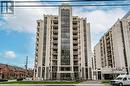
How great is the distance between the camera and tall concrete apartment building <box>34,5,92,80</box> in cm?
8469

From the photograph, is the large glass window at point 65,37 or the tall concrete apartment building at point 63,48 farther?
the large glass window at point 65,37

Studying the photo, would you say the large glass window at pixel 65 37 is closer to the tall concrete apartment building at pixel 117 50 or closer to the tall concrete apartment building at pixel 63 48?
the tall concrete apartment building at pixel 63 48

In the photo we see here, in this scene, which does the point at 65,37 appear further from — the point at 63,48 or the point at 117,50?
the point at 117,50

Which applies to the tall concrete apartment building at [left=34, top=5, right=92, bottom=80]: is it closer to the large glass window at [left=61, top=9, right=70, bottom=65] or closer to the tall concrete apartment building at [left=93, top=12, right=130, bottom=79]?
the large glass window at [left=61, top=9, right=70, bottom=65]

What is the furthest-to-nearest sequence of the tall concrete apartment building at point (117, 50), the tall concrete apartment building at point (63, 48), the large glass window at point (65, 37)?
the large glass window at point (65, 37) → the tall concrete apartment building at point (63, 48) → the tall concrete apartment building at point (117, 50)

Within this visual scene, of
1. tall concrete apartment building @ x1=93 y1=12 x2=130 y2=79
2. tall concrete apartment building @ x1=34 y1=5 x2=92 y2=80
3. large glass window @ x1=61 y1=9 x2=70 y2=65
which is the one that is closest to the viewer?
tall concrete apartment building @ x1=93 y1=12 x2=130 y2=79

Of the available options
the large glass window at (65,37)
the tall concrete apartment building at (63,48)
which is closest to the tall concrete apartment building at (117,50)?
the tall concrete apartment building at (63,48)

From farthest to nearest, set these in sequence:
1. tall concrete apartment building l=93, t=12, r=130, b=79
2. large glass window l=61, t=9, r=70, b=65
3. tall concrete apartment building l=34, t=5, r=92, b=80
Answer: large glass window l=61, t=9, r=70, b=65 < tall concrete apartment building l=34, t=5, r=92, b=80 < tall concrete apartment building l=93, t=12, r=130, b=79

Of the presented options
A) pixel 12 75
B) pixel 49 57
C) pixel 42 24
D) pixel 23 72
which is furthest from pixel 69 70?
pixel 23 72

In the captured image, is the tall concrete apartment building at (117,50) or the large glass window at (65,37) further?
the large glass window at (65,37)

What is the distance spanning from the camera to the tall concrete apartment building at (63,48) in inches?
3334

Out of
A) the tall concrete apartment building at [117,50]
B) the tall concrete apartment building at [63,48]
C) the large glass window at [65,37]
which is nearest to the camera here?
the tall concrete apartment building at [117,50]

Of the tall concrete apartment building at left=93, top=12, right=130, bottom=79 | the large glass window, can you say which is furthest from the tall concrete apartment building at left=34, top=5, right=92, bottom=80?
the tall concrete apartment building at left=93, top=12, right=130, bottom=79

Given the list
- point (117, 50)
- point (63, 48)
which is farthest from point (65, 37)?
point (117, 50)
